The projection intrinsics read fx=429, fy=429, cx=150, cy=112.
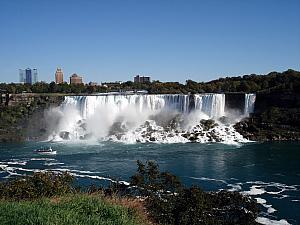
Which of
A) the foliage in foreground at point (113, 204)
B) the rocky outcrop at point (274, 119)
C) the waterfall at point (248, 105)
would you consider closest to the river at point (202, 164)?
the foliage in foreground at point (113, 204)

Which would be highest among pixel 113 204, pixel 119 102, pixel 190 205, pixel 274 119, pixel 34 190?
pixel 119 102

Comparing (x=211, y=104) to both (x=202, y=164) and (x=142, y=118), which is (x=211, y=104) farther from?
(x=202, y=164)

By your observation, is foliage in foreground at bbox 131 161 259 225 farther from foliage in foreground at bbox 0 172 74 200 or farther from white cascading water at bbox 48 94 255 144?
white cascading water at bbox 48 94 255 144

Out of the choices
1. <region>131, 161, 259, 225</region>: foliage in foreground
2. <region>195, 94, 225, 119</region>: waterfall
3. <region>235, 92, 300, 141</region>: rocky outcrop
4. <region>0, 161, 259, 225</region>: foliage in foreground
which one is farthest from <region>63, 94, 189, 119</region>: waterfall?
<region>131, 161, 259, 225</region>: foliage in foreground

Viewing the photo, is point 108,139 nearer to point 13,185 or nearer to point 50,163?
point 50,163

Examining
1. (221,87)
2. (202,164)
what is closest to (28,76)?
(221,87)

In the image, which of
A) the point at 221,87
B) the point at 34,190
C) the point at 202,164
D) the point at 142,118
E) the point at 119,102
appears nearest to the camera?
the point at 34,190

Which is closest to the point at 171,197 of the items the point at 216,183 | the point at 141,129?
the point at 216,183
